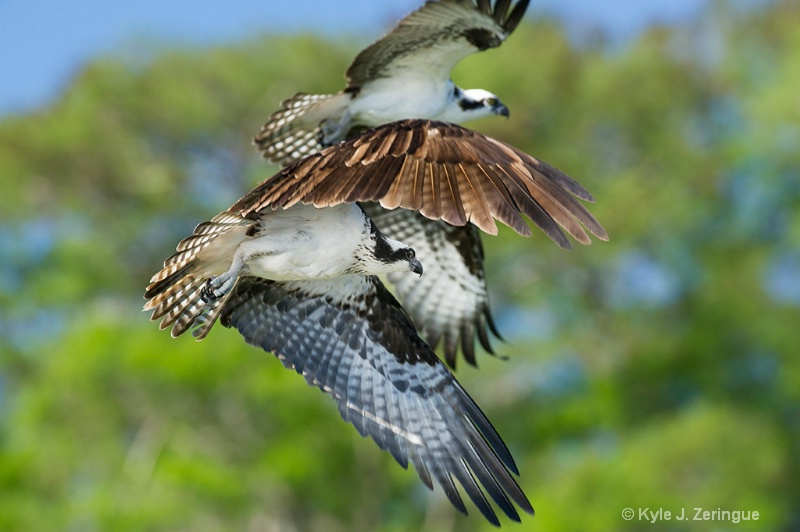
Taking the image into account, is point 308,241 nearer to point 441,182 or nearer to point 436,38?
point 441,182

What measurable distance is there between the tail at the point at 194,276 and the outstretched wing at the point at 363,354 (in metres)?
0.44

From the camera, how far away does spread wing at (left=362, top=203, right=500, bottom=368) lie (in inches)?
383

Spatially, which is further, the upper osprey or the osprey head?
the osprey head

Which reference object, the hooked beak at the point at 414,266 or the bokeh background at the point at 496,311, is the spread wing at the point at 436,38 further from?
the bokeh background at the point at 496,311

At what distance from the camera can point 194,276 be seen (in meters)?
7.32

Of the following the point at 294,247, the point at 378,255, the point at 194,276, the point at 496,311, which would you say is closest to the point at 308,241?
the point at 294,247

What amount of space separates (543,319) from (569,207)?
2242 centimetres

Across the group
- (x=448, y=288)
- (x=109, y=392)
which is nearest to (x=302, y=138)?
(x=448, y=288)

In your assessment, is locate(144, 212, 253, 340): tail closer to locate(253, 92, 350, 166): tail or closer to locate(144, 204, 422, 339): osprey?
locate(144, 204, 422, 339): osprey

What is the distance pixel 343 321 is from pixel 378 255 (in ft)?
3.35

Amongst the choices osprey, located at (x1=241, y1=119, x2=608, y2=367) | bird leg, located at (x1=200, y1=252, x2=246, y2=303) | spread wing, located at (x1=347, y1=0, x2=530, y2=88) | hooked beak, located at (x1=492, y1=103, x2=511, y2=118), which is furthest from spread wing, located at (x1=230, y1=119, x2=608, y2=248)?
hooked beak, located at (x1=492, y1=103, x2=511, y2=118)

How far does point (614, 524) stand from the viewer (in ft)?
75.6

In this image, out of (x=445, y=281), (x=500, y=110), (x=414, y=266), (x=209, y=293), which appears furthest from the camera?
(x=500, y=110)

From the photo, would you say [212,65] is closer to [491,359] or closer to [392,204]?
[491,359]
